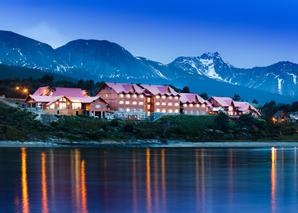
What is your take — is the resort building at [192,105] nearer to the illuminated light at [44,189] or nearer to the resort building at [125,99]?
the resort building at [125,99]

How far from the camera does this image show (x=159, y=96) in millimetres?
177000

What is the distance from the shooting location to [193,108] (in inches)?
7308

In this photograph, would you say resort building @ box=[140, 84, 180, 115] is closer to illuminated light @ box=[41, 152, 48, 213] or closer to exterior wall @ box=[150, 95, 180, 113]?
exterior wall @ box=[150, 95, 180, 113]

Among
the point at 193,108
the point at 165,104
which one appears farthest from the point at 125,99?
the point at 193,108

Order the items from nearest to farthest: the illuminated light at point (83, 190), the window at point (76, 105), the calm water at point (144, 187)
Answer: the illuminated light at point (83, 190)
the calm water at point (144, 187)
the window at point (76, 105)

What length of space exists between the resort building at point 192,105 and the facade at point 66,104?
106 ft

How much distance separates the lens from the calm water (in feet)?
117

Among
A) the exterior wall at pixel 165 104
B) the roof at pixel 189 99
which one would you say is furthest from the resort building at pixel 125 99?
the roof at pixel 189 99

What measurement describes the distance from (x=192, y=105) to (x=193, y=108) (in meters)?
1.00

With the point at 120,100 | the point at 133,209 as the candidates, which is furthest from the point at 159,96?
the point at 133,209

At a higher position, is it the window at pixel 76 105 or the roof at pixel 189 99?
the roof at pixel 189 99

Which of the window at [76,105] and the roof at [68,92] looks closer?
the window at [76,105]

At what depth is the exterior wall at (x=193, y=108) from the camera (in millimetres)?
184500

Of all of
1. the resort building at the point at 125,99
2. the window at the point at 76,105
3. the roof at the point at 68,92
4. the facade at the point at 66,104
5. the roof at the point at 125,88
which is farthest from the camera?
the roof at the point at 125,88
